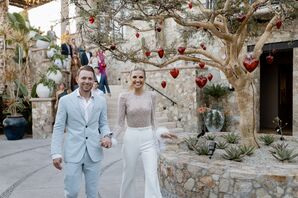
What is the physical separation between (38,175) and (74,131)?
3.29 m

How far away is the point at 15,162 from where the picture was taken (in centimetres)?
714

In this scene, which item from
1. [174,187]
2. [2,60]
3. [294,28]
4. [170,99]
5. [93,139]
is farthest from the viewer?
[2,60]

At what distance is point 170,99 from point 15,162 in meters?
5.64

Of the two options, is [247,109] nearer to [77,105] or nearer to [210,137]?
[210,137]

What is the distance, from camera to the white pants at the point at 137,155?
3.70 metres

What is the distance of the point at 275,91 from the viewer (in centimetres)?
1337

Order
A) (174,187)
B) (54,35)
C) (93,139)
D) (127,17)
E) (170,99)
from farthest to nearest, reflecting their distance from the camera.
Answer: (54,35) < (170,99) < (127,17) < (174,187) < (93,139)

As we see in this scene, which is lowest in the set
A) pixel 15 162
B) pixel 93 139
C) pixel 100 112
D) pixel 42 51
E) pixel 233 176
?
pixel 15 162

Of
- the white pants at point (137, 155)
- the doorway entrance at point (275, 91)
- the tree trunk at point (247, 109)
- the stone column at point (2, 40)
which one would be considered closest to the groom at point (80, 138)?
the white pants at point (137, 155)

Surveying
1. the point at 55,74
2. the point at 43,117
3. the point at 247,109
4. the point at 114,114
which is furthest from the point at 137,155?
Answer: the point at 55,74

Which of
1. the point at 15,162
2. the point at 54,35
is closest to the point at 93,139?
the point at 15,162

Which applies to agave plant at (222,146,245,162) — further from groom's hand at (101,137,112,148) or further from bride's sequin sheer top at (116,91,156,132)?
groom's hand at (101,137,112,148)

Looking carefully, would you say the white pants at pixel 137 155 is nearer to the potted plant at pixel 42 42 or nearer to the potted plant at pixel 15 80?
the potted plant at pixel 15 80

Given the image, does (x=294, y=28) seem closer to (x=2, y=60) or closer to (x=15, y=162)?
(x=15, y=162)
